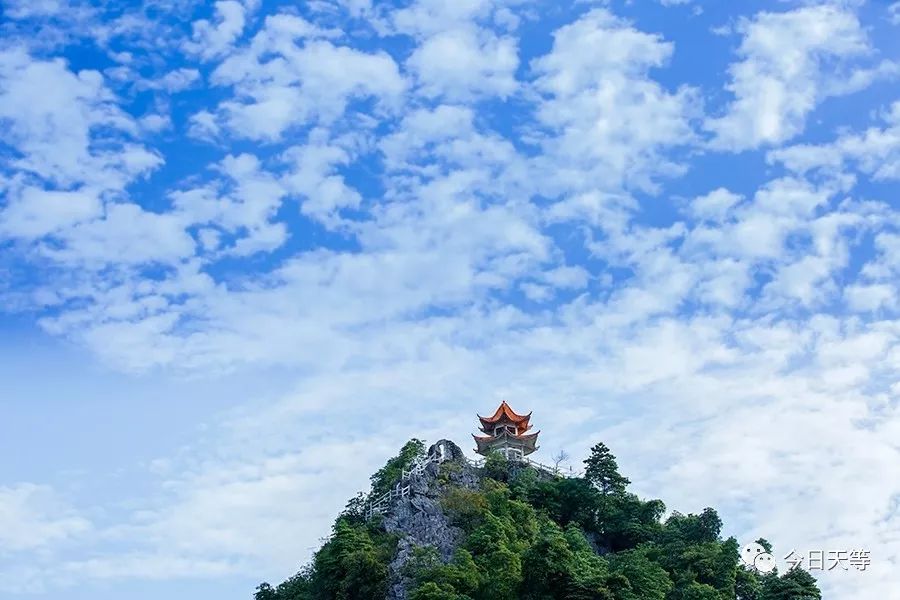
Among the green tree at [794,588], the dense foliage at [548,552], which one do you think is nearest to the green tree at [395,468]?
the dense foliage at [548,552]

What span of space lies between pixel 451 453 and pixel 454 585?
Result: 44.7 feet

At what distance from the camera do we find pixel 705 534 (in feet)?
141

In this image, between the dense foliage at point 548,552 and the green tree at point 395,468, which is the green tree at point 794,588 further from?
the green tree at point 395,468

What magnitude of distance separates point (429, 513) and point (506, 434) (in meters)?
13.6

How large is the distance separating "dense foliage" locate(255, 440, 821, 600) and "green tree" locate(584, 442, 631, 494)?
5cm

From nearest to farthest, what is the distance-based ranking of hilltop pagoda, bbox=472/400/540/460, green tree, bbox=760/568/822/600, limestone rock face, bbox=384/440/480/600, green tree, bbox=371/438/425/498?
green tree, bbox=760/568/822/600 < limestone rock face, bbox=384/440/480/600 < green tree, bbox=371/438/425/498 < hilltop pagoda, bbox=472/400/540/460

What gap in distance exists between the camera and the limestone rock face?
37.7 meters

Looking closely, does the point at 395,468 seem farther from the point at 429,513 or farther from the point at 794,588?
the point at 794,588

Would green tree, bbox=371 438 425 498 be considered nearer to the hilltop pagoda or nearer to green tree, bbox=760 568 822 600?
the hilltop pagoda

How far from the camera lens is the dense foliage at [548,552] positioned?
32.3 meters

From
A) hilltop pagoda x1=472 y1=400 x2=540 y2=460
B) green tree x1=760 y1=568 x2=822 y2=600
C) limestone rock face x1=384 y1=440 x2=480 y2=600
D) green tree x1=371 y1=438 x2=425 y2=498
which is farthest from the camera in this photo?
hilltop pagoda x1=472 y1=400 x2=540 y2=460

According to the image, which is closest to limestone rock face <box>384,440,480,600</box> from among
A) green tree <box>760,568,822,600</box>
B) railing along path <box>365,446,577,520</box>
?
railing along path <box>365,446,577,520</box>

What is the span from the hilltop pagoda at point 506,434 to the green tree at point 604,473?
23.8 ft

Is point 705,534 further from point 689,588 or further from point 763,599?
point 763,599
